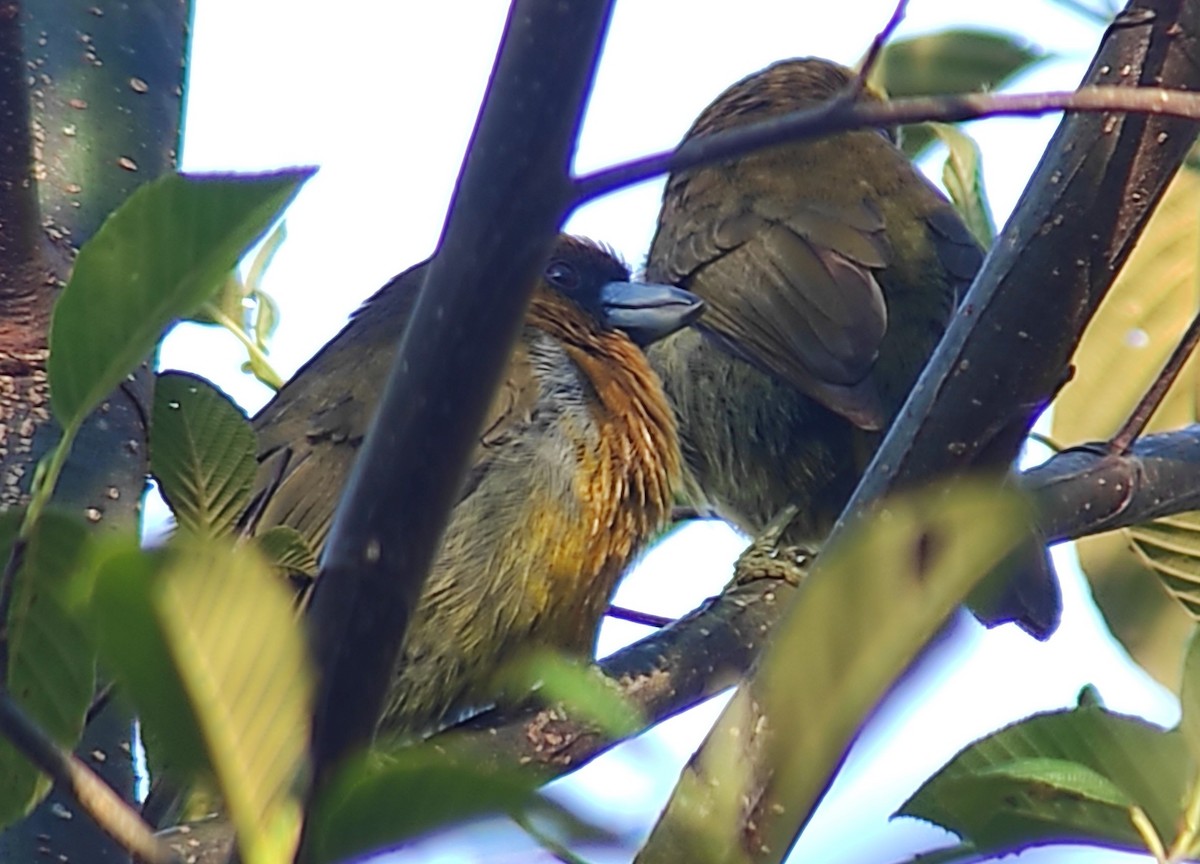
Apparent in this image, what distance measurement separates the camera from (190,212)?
100 centimetres

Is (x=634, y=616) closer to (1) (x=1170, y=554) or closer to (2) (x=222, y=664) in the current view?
(1) (x=1170, y=554)

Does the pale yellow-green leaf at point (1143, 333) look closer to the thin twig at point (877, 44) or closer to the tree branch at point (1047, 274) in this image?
the tree branch at point (1047, 274)

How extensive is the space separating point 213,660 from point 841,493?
3065mm

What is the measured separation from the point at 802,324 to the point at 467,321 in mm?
2694

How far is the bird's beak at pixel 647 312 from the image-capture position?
11.5 feet

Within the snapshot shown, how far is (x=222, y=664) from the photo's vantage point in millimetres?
809

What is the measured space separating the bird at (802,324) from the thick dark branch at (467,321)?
98.2 inches

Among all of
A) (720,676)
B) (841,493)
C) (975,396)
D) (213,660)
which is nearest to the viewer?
(213,660)

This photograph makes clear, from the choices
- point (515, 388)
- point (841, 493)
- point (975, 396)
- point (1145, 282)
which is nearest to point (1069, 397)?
point (1145, 282)

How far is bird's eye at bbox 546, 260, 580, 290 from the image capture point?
3.56m

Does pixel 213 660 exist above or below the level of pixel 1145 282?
below

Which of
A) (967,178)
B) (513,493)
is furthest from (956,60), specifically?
(513,493)

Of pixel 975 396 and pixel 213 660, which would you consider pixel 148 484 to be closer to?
pixel 975 396

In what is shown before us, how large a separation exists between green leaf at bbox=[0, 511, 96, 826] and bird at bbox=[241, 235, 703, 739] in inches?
57.5
